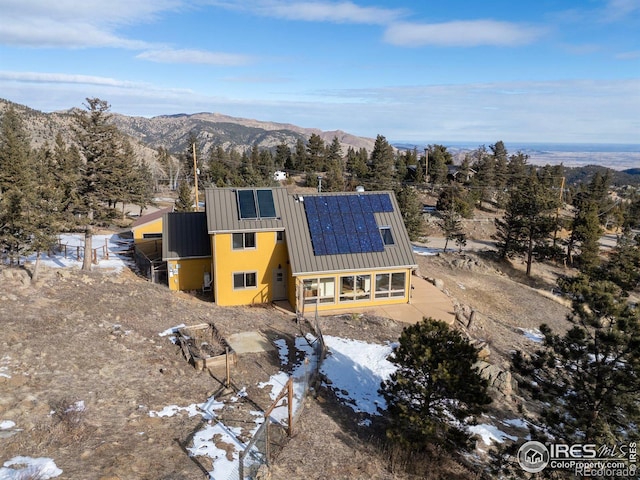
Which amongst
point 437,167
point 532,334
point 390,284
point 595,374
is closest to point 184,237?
point 390,284

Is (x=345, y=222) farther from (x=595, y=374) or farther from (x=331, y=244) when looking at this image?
(x=595, y=374)

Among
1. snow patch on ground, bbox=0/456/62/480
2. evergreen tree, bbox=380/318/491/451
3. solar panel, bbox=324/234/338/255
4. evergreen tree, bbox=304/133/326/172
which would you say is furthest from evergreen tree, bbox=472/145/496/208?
snow patch on ground, bbox=0/456/62/480

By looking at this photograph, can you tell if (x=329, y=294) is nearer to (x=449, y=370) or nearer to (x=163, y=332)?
(x=163, y=332)

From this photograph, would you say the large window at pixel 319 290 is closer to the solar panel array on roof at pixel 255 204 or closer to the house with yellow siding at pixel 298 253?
the house with yellow siding at pixel 298 253

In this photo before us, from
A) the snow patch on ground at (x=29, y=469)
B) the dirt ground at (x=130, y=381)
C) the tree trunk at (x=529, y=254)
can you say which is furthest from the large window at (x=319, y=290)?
the tree trunk at (x=529, y=254)

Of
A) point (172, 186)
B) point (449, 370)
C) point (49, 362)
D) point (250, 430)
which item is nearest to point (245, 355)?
point (250, 430)

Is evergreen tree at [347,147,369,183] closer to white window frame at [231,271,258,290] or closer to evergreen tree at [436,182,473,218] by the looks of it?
evergreen tree at [436,182,473,218]
